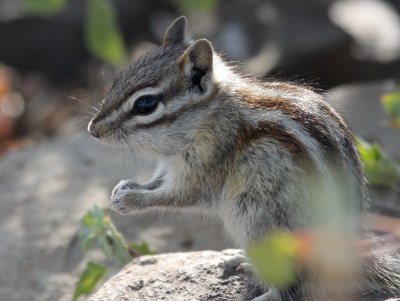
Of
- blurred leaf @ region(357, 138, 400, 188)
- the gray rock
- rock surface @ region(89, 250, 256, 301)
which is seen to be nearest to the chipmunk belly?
rock surface @ region(89, 250, 256, 301)

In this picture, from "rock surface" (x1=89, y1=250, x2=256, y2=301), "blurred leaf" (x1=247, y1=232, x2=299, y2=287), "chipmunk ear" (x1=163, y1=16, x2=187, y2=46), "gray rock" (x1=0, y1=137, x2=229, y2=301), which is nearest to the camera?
"blurred leaf" (x1=247, y1=232, x2=299, y2=287)

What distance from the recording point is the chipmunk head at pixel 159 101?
4.14 metres

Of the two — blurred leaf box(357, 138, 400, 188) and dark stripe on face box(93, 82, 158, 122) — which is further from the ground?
dark stripe on face box(93, 82, 158, 122)

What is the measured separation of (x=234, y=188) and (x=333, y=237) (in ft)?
4.09

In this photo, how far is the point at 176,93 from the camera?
4.23m

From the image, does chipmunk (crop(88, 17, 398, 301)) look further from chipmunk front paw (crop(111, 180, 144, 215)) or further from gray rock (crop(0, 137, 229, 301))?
gray rock (crop(0, 137, 229, 301))

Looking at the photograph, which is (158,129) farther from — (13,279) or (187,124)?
(13,279)

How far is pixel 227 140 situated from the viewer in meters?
4.18

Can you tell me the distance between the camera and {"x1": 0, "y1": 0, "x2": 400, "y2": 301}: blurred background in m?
5.43

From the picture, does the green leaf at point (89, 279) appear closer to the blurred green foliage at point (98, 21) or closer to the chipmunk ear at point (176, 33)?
the chipmunk ear at point (176, 33)

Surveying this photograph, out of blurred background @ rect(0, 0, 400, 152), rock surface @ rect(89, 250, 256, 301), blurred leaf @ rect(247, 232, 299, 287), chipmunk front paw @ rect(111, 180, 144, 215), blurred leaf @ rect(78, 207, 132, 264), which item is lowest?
rock surface @ rect(89, 250, 256, 301)

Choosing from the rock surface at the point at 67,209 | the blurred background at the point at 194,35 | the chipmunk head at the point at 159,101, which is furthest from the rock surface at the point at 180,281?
the blurred background at the point at 194,35

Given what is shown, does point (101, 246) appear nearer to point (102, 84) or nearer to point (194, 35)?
point (194, 35)

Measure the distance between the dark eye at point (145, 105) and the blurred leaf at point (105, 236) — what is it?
0.83m
